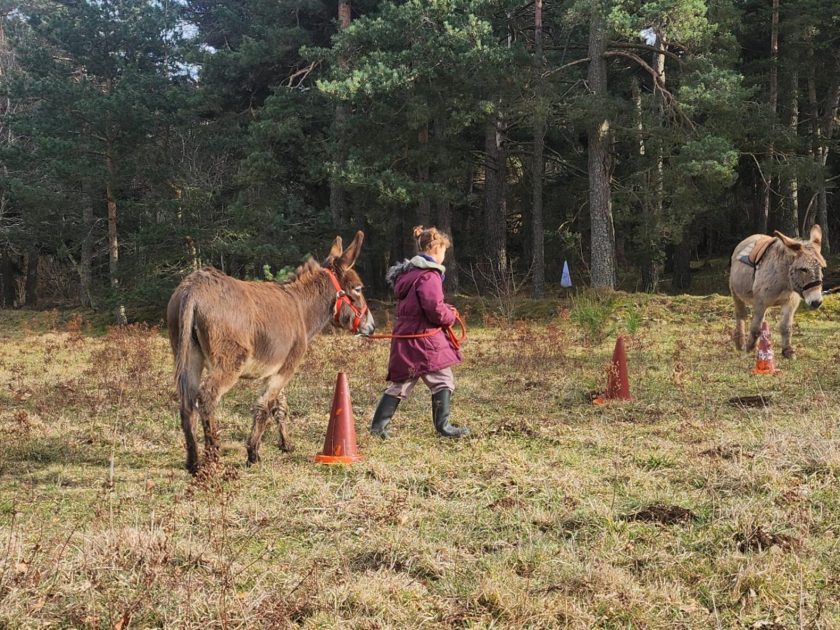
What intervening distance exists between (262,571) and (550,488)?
2187mm

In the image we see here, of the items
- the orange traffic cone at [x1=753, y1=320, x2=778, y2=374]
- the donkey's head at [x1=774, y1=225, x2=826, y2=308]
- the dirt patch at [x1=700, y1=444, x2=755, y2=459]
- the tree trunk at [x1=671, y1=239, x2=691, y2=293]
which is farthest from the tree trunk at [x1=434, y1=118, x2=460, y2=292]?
the dirt patch at [x1=700, y1=444, x2=755, y2=459]

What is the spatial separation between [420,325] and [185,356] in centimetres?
224

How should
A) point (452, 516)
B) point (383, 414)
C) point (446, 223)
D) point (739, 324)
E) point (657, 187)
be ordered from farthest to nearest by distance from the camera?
point (446, 223) < point (657, 187) < point (739, 324) < point (383, 414) < point (452, 516)

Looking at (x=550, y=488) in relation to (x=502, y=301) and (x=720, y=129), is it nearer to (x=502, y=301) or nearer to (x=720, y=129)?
(x=502, y=301)

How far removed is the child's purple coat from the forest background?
351 inches

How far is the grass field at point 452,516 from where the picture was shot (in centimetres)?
309

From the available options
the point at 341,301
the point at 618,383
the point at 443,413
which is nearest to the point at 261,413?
the point at 341,301

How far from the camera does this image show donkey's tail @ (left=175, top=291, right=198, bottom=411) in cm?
532

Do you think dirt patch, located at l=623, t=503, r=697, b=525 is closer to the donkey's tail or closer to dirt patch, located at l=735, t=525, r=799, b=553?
dirt patch, located at l=735, t=525, r=799, b=553

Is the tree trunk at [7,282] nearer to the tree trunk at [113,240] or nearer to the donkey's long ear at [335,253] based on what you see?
the tree trunk at [113,240]

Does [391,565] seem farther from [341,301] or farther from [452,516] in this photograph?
[341,301]

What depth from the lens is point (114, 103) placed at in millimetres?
22203

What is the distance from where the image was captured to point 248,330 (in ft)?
18.6

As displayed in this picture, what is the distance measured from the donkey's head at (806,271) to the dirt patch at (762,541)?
7142 millimetres
